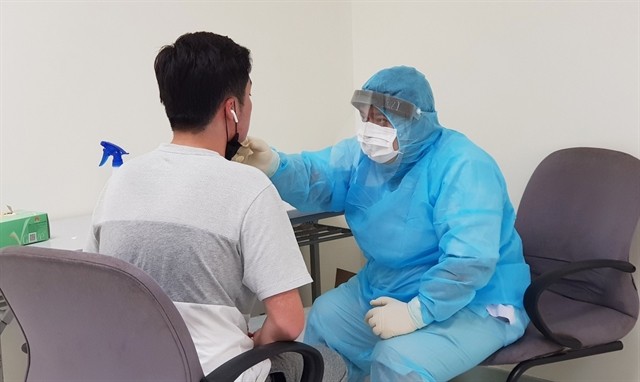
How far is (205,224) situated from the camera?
112cm

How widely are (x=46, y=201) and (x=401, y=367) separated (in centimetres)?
134

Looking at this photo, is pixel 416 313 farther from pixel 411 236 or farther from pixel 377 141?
pixel 377 141

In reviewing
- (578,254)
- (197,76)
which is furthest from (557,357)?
(197,76)

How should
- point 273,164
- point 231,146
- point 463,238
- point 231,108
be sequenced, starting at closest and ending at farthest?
point 231,108 < point 231,146 < point 463,238 < point 273,164

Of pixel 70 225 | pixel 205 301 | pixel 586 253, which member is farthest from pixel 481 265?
pixel 70 225

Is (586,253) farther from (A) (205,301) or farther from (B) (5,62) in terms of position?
(B) (5,62)

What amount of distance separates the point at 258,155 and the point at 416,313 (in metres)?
0.63

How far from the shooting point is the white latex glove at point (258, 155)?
178 cm

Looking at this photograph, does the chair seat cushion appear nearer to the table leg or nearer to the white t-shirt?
the white t-shirt

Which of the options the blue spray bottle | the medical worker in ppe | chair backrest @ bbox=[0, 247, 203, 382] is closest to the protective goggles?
the medical worker in ppe

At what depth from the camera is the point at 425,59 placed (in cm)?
265

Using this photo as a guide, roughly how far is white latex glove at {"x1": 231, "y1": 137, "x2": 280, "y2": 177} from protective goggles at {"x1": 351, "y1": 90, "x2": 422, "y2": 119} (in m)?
0.31

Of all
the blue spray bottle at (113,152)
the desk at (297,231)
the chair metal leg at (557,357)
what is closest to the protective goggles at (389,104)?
the desk at (297,231)

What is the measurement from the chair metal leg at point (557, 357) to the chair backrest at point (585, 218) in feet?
0.45
